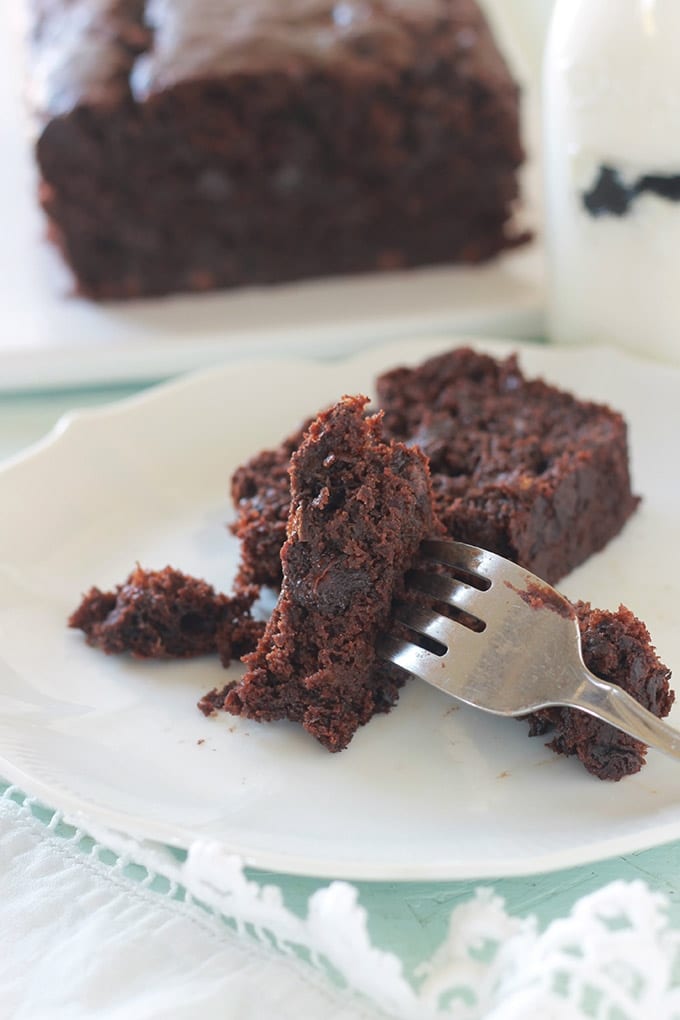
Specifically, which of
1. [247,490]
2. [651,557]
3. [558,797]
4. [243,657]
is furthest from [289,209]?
[558,797]

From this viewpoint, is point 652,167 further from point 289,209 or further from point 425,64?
point 289,209

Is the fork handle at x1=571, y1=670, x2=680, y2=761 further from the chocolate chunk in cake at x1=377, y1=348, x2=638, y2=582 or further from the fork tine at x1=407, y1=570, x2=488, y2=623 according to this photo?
the chocolate chunk in cake at x1=377, y1=348, x2=638, y2=582

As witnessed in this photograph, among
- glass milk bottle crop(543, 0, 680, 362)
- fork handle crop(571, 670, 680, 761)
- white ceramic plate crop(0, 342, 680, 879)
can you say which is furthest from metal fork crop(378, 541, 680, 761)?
glass milk bottle crop(543, 0, 680, 362)

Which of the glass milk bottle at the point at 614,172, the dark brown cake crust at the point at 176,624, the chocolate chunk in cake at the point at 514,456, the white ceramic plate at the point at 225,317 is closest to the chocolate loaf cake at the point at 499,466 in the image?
the chocolate chunk in cake at the point at 514,456

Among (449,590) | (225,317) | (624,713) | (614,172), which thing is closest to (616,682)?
(624,713)

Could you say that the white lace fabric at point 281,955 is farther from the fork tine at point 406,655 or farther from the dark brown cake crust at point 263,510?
the dark brown cake crust at point 263,510

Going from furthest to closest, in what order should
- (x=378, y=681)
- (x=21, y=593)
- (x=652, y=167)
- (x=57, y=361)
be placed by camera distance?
(x=57, y=361) < (x=652, y=167) < (x=21, y=593) < (x=378, y=681)
